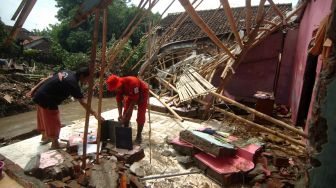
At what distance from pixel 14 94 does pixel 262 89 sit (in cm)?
1073

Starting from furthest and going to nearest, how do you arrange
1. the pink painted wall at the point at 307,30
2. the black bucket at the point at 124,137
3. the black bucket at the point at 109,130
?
the pink painted wall at the point at 307,30 < the black bucket at the point at 109,130 < the black bucket at the point at 124,137

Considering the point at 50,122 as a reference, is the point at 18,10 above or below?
above

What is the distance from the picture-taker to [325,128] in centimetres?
214

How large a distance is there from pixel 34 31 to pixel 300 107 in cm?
4801

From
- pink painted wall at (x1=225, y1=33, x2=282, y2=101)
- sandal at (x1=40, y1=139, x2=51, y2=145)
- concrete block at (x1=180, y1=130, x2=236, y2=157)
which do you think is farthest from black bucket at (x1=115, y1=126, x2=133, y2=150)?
pink painted wall at (x1=225, y1=33, x2=282, y2=101)

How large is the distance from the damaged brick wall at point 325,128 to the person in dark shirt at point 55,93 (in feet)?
10.6

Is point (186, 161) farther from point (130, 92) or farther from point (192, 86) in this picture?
point (192, 86)

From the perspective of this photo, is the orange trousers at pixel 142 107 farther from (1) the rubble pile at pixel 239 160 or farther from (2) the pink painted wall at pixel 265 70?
(2) the pink painted wall at pixel 265 70

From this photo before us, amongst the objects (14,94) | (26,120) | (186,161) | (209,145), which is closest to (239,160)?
(209,145)

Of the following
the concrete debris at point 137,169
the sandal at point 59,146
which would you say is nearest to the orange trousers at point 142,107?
the concrete debris at point 137,169

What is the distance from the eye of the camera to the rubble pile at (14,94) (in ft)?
35.3

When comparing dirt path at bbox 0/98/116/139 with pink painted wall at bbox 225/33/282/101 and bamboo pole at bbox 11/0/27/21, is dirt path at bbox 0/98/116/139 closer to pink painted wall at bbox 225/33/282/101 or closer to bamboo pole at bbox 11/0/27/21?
pink painted wall at bbox 225/33/282/101

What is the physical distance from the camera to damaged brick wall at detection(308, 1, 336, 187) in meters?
2.08

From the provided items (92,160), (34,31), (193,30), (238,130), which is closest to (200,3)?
(238,130)
